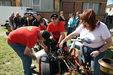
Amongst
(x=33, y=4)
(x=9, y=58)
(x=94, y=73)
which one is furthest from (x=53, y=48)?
(x=33, y=4)

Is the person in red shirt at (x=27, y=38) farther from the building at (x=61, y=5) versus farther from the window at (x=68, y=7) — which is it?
the window at (x=68, y=7)

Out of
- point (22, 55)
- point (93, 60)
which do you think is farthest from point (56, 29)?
point (93, 60)

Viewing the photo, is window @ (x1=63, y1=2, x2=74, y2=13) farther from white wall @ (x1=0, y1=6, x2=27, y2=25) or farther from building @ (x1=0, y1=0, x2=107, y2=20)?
white wall @ (x1=0, y1=6, x2=27, y2=25)

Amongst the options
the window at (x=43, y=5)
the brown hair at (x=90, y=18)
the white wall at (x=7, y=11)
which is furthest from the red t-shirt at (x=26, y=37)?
the window at (x=43, y=5)

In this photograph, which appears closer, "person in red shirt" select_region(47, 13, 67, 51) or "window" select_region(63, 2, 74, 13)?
"person in red shirt" select_region(47, 13, 67, 51)

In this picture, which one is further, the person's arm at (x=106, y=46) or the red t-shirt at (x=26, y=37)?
the red t-shirt at (x=26, y=37)

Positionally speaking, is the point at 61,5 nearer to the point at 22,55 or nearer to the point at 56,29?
the point at 56,29

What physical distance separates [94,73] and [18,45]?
1.73m

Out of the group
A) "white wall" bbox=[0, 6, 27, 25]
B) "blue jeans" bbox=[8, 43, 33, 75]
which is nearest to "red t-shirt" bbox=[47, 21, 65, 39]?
"blue jeans" bbox=[8, 43, 33, 75]

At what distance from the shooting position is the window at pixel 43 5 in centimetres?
1348

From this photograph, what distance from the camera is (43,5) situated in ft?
44.7

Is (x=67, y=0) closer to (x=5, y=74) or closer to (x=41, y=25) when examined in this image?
(x=41, y=25)

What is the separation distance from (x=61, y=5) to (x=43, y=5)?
10.1ft

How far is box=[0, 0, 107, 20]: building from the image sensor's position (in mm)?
13469
